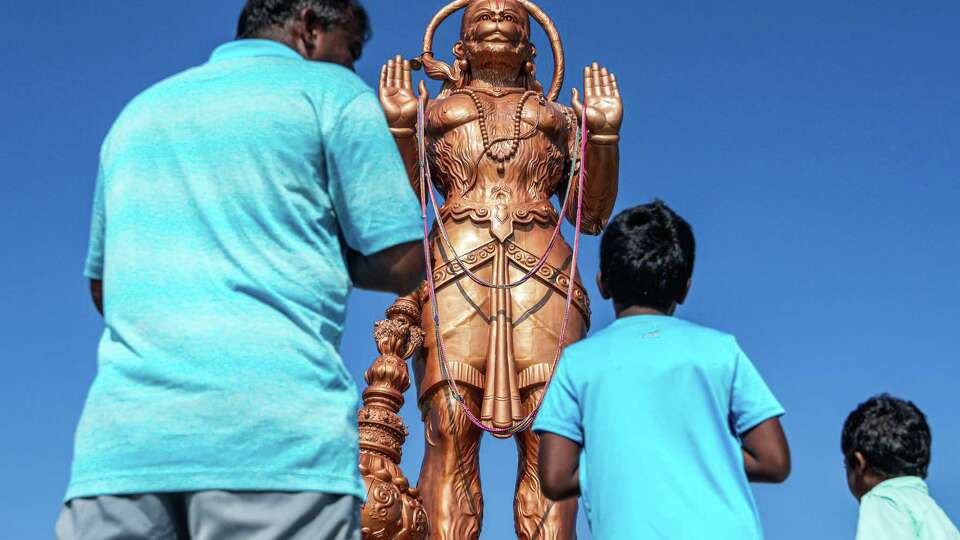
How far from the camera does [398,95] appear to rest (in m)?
6.64

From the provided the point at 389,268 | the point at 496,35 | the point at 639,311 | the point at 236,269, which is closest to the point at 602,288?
the point at 639,311

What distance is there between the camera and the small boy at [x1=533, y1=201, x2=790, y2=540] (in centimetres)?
244

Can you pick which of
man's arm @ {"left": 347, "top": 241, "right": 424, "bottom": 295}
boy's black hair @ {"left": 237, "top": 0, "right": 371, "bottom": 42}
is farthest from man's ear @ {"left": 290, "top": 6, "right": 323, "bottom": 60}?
man's arm @ {"left": 347, "top": 241, "right": 424, "bottom": 295}

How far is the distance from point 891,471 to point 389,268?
1829mm

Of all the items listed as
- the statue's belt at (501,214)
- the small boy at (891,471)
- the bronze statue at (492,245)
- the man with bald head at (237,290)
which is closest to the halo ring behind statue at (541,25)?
the bronze statue at (492,245)

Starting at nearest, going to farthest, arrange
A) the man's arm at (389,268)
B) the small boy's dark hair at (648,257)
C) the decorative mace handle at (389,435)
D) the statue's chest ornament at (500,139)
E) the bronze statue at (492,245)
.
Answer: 1. the man's arm at (389,268)
2. the small boy's dark hair at (648,257)
3. the decorative mace handle at (389,435)
4. the bronze statue at (492,245)
5. the statue's chest ornament at (500,139)

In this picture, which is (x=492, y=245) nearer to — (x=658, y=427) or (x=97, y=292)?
(x=658, y=427)

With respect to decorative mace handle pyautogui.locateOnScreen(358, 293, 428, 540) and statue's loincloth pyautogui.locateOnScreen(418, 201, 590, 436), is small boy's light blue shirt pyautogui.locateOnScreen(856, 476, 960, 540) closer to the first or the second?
decorative mace handle pyautogui.locateOnScreen(358, 293, 428, 540)

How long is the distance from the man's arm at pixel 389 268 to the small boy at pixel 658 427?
0.53m

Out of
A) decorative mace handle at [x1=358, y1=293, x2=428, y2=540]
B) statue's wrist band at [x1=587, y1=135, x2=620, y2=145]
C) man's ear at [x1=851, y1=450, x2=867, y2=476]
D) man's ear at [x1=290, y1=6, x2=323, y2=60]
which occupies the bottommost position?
decorative mace handle at [x1=358, y1=293, x2=428, y2=540]

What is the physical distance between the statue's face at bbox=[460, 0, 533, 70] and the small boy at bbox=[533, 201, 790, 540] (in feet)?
14.3

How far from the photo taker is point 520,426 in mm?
6020

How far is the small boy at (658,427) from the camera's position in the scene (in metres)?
2.44

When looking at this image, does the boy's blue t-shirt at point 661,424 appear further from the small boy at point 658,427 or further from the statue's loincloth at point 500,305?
the statue's loincloth at point 500,305
